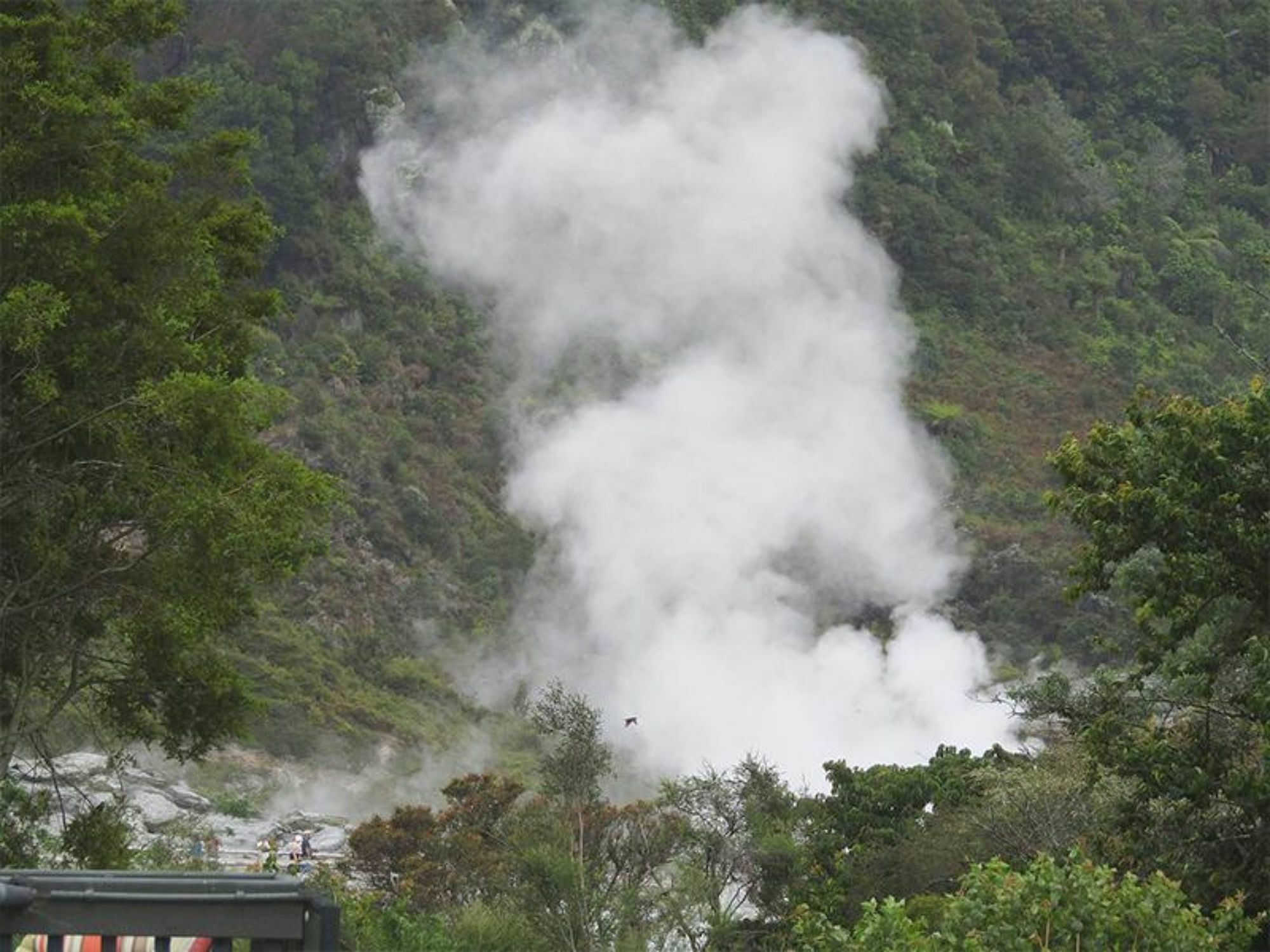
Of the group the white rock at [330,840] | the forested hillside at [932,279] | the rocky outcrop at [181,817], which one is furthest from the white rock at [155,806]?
the forested hillside at [932,279]

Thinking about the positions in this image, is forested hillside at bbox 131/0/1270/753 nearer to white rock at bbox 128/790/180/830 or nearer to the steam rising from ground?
the steam rising from ground

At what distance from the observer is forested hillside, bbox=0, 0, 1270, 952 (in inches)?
682

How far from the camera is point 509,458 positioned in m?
61.7

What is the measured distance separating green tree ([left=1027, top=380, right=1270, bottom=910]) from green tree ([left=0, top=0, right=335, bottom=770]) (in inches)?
266

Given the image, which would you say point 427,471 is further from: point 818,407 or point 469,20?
point 469,20

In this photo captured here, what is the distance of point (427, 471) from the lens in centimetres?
5975

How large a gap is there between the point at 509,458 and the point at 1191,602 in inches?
1767

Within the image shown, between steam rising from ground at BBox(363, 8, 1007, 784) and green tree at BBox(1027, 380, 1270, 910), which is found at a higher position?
steam rising from ground at BBox(363, 8, 1007, 784)

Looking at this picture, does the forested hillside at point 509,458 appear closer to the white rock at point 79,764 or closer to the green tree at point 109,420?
the green tree at point 109,420

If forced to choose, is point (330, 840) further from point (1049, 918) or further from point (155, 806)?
point (1049, 918)

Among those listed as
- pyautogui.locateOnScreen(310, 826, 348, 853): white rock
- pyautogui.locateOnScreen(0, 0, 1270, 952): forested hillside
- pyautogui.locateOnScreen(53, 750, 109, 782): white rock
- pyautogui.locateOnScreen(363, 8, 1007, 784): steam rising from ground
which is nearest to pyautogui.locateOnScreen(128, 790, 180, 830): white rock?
pyautogui.locateOnScreen(53, 750, 109, 782): white rock

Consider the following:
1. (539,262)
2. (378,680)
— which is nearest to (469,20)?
(539,262)

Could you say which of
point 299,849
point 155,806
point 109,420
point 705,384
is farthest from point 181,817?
point 705,384

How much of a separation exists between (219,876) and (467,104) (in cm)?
6740
